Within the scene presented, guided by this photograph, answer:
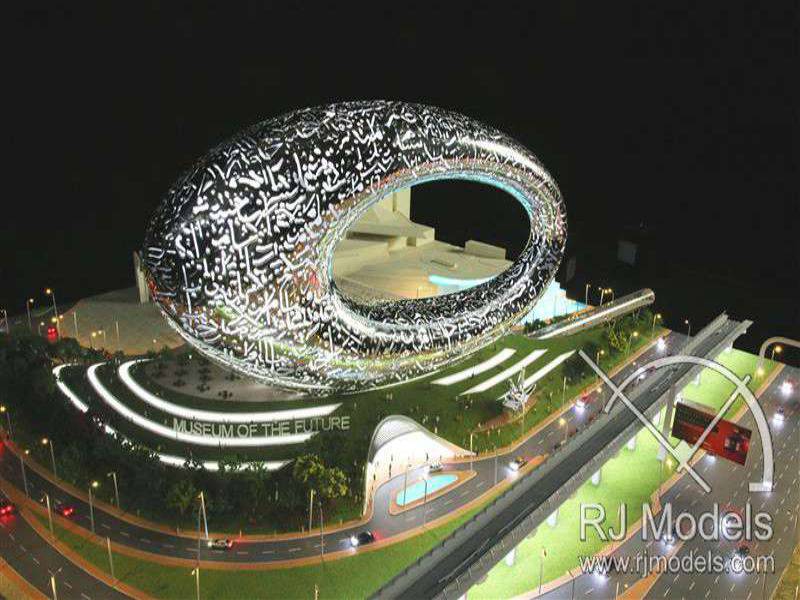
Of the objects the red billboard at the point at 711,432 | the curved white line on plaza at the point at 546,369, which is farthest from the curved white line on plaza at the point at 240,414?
the red billboard at the point at 711,432

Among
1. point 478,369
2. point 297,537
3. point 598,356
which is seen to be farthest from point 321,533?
point 598,356

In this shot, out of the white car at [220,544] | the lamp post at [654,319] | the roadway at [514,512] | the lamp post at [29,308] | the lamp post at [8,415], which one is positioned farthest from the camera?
the lamp post at [654,319]

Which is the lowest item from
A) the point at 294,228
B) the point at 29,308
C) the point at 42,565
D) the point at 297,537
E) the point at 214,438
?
the point at 42,565

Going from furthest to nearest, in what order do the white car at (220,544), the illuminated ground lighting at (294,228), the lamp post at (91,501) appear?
the lamp post at (91,501) → the white car at (220,544) → the illuminated ground lighting at (294,228)

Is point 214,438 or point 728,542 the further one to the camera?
point 214,438

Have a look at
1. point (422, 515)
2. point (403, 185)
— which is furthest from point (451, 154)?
point (422, 515)

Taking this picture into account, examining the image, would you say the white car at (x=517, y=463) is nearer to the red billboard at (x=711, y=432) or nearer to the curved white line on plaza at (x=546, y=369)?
the curved white line on plaza at (x=546, y=369)

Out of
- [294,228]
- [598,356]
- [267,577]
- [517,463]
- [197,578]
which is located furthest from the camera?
[598,356]

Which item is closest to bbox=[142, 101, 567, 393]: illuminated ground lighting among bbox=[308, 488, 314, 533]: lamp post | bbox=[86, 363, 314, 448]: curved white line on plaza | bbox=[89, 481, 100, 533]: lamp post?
bbox=[308, 488, 314, 533]: lamp post

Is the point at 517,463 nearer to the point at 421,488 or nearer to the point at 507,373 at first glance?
the point at 421,488
